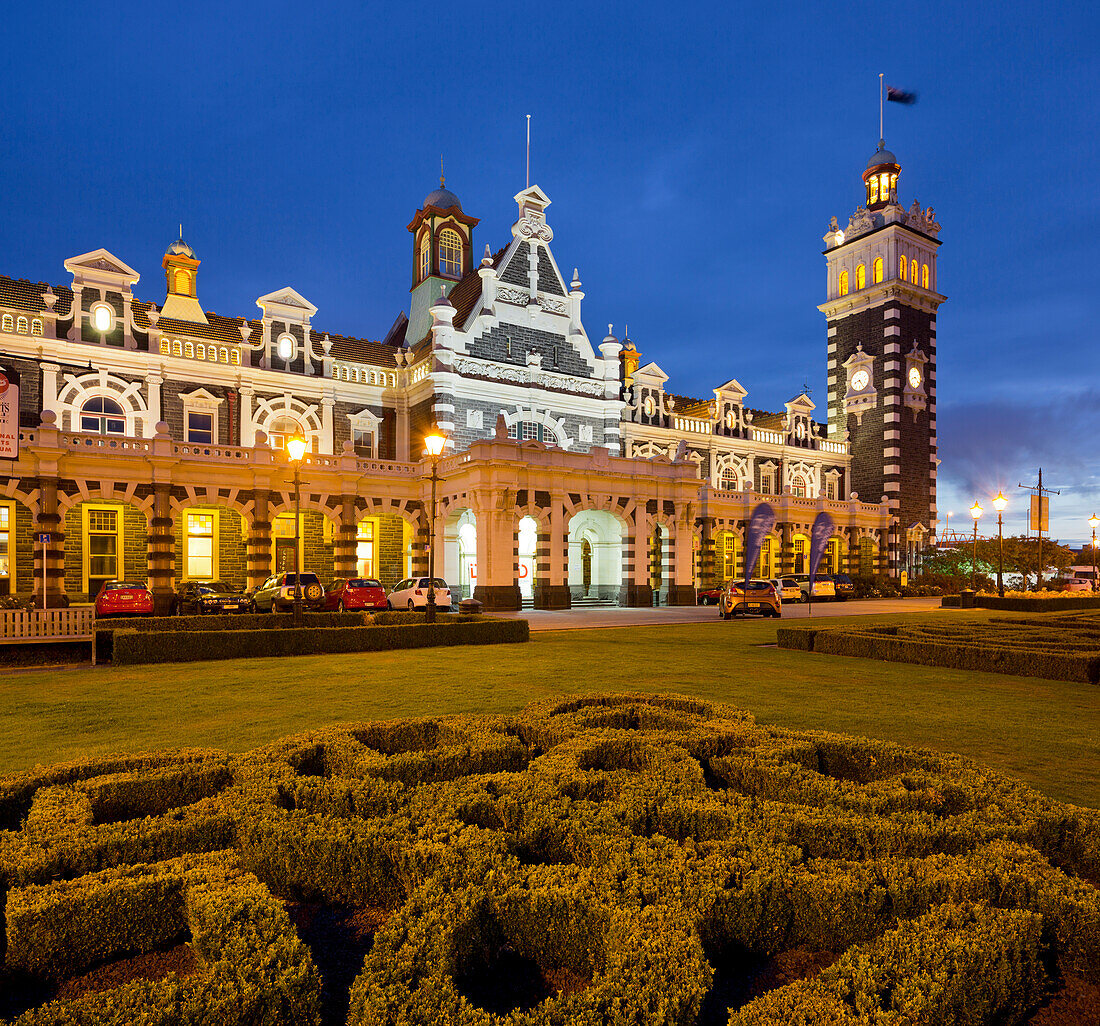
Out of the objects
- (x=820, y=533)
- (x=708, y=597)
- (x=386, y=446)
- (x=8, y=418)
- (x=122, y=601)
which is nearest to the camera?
(x=8, y=418)

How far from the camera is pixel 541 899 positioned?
358 cm

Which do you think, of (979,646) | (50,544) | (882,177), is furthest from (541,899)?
(882,177)

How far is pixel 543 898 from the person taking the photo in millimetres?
3582

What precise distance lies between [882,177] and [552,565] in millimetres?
48239

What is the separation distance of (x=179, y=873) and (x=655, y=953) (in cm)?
269

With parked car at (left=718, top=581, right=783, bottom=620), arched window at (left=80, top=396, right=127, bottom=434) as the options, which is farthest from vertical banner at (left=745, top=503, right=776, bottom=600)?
arched window at (left=80, top=396, right=127, bottom=434)

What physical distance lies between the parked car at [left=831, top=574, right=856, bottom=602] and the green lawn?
31.0 metres

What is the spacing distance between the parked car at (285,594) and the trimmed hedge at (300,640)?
8742 mm

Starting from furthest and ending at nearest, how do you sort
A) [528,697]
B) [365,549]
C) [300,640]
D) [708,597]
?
1. [708,597]
2. [365,549]
3. [300,640]
4. [528,697]

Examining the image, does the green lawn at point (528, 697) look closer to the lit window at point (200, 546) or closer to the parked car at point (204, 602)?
the parked car at point (204, 602)

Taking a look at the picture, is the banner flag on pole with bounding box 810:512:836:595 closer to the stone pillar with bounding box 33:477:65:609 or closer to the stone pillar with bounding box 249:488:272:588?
the stone pillar with bounding box 249:488:272:588

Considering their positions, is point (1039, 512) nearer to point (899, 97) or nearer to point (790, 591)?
point (790, 591)

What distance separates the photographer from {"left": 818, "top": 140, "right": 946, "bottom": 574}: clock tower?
183ft

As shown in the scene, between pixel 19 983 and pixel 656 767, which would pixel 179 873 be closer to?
pixel 19 983
